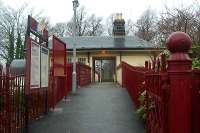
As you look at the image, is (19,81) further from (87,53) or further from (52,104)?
(87,53)

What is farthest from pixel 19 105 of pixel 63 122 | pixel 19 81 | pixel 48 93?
pixel 48 93

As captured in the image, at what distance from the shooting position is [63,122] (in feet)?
37.5

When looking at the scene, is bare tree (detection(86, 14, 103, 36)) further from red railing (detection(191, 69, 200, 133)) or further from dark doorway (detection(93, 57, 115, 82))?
red railing (detection(191, 69, 200, 133))

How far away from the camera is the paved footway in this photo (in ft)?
33.8

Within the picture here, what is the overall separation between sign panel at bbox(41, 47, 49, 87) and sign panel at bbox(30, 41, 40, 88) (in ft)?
2.06

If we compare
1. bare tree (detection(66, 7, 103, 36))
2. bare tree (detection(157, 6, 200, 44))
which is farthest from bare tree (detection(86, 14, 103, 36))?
bare tree (detection(157, 6, 200, 44))

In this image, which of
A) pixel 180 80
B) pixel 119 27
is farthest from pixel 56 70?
pixel 119 27

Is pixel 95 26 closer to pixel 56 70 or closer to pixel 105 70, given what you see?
pixel 105 70

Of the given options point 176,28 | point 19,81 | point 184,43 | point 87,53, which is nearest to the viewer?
point 184,43

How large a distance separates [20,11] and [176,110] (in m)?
64.1

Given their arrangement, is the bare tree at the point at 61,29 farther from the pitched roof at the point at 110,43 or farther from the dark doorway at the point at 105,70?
the pitched roof at the point at 110,43

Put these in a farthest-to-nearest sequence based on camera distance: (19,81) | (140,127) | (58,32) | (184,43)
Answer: (58,32) → (140,127) → (19,81) → (184,43)

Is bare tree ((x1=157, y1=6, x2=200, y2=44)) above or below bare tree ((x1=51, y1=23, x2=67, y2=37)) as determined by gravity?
below

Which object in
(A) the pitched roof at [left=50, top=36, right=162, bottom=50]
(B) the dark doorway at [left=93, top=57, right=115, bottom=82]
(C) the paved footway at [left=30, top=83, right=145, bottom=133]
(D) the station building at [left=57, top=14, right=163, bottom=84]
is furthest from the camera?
(B) the dark doorway at [left=93, top=57, right=115, bottom=82]
